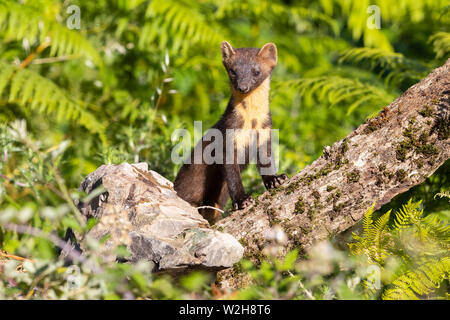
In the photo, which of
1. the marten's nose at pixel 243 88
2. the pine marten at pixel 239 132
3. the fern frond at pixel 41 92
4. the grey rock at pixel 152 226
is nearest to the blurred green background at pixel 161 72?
the fern frond at pixel 41 92

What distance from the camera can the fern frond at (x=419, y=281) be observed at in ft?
11.1

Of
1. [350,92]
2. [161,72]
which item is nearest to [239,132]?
[350,92]

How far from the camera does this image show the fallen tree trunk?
3785 millimetres

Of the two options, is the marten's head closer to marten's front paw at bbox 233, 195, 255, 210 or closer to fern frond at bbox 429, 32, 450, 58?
marten's front paw at bbox 233, 195, 255, 210

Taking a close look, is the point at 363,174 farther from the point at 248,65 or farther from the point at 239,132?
the point at 248,65

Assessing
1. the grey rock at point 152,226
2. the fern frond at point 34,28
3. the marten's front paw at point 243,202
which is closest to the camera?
the grey rock at point 152,226

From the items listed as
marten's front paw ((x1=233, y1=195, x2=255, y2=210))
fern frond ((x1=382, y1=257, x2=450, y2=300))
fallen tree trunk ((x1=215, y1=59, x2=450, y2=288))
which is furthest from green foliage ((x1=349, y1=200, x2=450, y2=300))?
marten's front paw ((x1=233, y1=195, x2=255, y2=210))

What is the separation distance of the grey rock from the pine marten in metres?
1.05

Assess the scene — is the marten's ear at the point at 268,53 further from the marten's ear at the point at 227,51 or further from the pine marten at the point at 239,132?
the marten's ear at the point at 227,51

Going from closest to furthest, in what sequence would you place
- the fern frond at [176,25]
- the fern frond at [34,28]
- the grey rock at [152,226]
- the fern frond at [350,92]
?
the grey rock at [152,226] → the fern frond at [350,92] → the fern frond at [34,28] → the fern frond at [176,25]

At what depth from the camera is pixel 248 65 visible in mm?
5539

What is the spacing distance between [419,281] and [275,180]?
6.06ft

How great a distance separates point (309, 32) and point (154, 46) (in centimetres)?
333

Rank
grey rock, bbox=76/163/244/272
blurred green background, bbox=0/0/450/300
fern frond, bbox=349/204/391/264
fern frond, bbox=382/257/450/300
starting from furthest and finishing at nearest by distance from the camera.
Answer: blurred green background, bbox=0/0/450/300, fern frond, bbox=349/204/391/264, grey rock, bbox=76/163/244/272, fern frond, bbox=382/257/450/300
